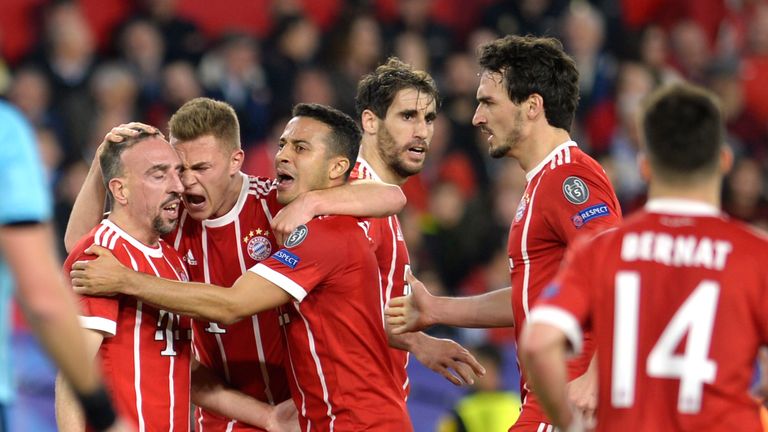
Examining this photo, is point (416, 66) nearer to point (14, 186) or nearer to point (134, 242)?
point (134, 242)

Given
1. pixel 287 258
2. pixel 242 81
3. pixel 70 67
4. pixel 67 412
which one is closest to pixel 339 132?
pixel 287 258

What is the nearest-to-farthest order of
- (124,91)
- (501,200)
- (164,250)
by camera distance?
(164,250), (124,91), (501,200)

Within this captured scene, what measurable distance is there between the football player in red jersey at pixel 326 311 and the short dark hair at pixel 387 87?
3.96ft

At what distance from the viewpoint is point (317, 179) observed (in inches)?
213

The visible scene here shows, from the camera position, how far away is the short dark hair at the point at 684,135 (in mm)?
3471

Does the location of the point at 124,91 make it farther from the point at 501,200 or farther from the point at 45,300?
the point at 45,300

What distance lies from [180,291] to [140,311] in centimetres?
23

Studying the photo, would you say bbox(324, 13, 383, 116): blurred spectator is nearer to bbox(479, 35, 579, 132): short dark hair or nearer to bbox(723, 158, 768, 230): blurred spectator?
bbox(723, 158, 768, 230): blurred spectator

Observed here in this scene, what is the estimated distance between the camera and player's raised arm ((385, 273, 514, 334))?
206 inches

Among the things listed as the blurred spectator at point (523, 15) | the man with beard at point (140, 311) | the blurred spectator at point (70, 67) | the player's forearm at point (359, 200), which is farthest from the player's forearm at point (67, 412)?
the blurred spectator at point (523, 15)

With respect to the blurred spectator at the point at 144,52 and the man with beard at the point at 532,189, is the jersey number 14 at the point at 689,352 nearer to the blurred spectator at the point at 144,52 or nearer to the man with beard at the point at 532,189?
the man with beard at the point at 532,189

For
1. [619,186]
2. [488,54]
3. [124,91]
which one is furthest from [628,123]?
[488,54]

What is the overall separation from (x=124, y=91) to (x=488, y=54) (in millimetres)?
5632

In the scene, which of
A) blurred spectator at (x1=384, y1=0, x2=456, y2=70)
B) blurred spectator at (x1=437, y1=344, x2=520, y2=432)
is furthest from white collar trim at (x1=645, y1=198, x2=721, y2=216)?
blurred spectator at (x1=384, y1=0, x2=456, y2=70)
